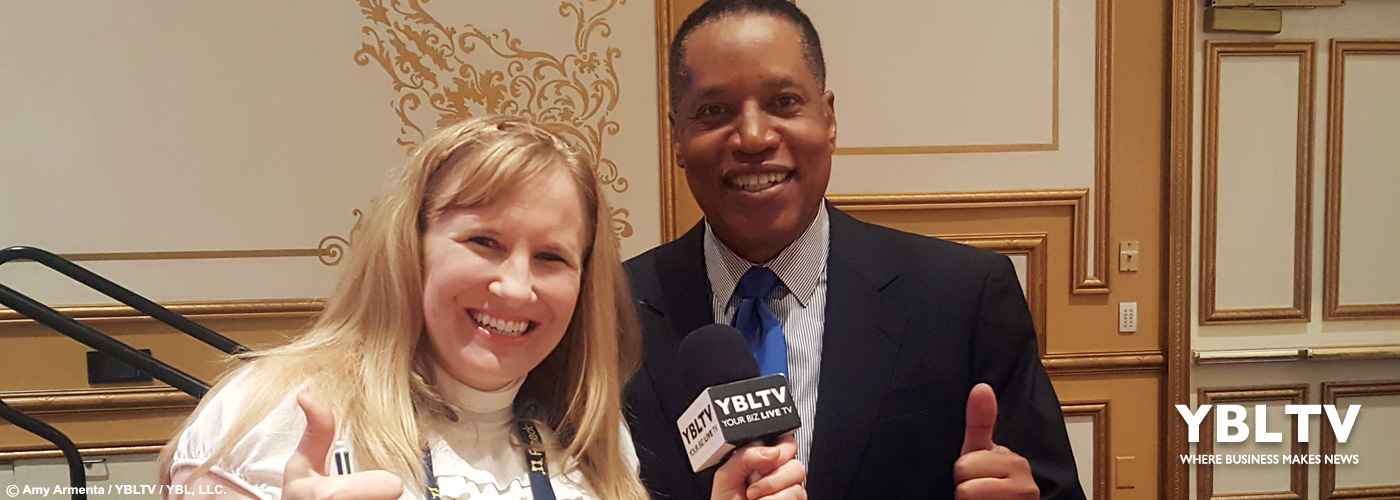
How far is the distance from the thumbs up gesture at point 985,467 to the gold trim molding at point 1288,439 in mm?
2612

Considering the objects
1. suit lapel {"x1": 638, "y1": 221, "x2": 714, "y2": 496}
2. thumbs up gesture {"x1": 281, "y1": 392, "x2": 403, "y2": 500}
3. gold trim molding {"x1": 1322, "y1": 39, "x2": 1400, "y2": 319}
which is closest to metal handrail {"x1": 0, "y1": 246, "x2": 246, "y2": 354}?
suit lapel {"x1": 638, "y1": 221, "x2": 714, "y2": 496}

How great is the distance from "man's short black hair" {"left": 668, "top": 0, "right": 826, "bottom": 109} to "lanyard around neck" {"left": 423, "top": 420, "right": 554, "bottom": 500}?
65 cm

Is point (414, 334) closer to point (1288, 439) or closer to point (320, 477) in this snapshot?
point (320, 477)

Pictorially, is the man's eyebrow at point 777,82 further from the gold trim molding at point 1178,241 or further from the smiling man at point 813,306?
the gold trim molding at point 1178,241

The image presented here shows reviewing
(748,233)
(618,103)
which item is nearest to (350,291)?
(748,233)

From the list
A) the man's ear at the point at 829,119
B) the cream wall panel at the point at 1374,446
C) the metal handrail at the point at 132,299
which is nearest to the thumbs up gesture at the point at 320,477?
the man's ear at the point at 829,119

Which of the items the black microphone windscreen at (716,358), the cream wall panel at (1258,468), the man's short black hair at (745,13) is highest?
the man's short black hair at (745,13)

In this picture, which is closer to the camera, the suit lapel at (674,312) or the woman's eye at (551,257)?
the woman's eye at (551,257)

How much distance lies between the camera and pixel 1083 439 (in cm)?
321

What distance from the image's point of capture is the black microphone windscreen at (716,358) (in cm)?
110

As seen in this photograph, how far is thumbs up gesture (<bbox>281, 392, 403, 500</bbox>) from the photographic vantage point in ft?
2.58

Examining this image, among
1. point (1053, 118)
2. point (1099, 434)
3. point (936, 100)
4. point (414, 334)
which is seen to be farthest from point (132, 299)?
point (1099, 434)

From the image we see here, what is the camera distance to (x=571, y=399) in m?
1.22

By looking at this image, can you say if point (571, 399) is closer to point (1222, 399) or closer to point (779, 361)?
point (779, 361)
